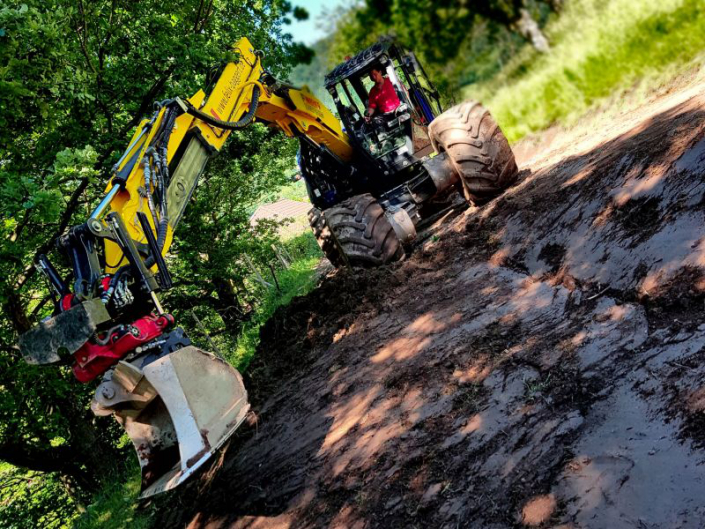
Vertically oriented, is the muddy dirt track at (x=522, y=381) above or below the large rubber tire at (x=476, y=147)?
below

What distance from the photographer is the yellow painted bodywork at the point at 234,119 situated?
400 centimetres

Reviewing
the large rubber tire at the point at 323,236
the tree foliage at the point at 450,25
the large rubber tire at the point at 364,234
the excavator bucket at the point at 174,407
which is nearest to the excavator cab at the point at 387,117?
the large rubber tire at the point at 323,236

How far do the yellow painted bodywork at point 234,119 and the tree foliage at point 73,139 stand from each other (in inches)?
15.9

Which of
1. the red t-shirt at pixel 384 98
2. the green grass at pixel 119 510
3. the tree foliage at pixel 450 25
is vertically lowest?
the green grass at pixel 119 510

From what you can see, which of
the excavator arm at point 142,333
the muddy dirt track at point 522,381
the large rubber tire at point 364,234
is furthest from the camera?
the large rubber tire at point 364,234

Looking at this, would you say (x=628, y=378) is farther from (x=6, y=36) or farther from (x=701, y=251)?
(x=6, y=36)

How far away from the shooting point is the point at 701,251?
10.5 ft

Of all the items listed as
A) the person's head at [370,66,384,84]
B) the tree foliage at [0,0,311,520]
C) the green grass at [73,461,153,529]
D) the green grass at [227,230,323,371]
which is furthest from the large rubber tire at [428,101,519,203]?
the green grass at [73,461,153,529]

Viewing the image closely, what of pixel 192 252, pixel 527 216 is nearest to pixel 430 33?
pixel 527 216

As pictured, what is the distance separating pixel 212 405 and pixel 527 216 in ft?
12.2

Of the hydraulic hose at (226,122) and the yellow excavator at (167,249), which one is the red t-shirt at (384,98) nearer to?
the yellow excavator at (167,249)

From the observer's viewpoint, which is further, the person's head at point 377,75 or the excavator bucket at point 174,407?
the person's head at point 377,75

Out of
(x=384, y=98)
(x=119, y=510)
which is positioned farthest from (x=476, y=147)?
(x=119, y=510)

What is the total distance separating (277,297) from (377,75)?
23.7ft
